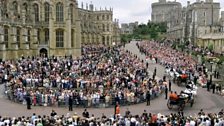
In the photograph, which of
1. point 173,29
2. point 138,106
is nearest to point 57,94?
point 138,106

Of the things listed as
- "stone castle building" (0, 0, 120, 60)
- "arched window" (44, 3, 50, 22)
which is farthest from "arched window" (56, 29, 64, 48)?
"arched window" (44, 3, 50, 22)

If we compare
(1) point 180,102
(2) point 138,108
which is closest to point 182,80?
(2) point 138,108

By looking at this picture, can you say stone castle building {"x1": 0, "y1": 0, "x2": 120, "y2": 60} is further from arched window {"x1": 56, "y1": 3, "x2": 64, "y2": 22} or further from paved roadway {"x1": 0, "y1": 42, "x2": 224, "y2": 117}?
paved roadway {"x1": 0, "y1": 42, "x2": 224, "y2": 117}

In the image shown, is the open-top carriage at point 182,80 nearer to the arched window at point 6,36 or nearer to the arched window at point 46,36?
the arched window at point 6,36

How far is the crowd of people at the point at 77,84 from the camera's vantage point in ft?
98.1

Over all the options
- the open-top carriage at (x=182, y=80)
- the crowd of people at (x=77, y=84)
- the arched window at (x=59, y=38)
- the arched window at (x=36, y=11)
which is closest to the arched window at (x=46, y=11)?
the arched window at (x=36, y=11)

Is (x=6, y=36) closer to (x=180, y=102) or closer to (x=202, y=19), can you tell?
(x=180, y=102)

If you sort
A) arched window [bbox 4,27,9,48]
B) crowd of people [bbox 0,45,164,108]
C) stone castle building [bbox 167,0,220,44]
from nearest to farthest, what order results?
crowd of people [bbox 0,45,164,108]
arched window [bbox 4,27,9,48]
stone castle building [bbox 167,0,220,44]

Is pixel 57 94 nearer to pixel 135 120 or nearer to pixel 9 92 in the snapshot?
pixel 9 92

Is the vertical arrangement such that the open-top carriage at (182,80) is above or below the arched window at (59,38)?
below

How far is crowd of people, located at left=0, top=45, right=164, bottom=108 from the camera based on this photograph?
29891 mm

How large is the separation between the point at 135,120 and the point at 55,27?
42.1 metres

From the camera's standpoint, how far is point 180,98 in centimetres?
2831

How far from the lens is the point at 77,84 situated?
116 ft
